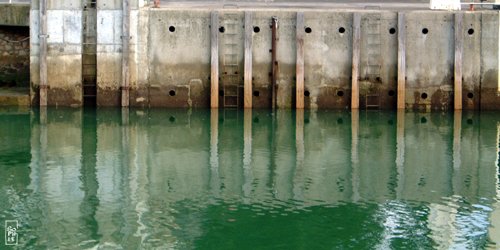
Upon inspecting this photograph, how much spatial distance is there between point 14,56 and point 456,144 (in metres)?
17.5

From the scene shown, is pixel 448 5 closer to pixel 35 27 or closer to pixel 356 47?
pixel 356 47

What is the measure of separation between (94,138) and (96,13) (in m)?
6.77

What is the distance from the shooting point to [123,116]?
33.0 meters

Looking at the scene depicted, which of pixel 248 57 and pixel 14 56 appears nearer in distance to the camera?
pixel 248 57

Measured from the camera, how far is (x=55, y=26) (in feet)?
112

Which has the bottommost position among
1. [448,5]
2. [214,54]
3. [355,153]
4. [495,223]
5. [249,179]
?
[495,223]

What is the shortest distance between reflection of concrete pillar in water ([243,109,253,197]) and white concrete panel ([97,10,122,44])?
535cm

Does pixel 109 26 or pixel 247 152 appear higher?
pixel 109 26

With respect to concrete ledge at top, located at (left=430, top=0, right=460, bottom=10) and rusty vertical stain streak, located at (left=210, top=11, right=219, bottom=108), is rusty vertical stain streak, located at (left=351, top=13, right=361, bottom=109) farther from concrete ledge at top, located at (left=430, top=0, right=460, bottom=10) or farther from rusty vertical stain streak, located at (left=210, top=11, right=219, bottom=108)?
rusty vertical stain streak, located at (left=210, top=11, right=219, bottom=108)

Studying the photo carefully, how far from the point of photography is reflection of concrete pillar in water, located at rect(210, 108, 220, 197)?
22.3 m

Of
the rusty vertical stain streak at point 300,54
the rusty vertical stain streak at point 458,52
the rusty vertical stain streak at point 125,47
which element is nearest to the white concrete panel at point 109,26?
the rusty vertical stain streak at point 125,47

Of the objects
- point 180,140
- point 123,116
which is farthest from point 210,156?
point 123,116

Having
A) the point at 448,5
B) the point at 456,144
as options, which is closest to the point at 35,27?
the point at 448,5

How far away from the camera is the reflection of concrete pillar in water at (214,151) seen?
22328 mm
